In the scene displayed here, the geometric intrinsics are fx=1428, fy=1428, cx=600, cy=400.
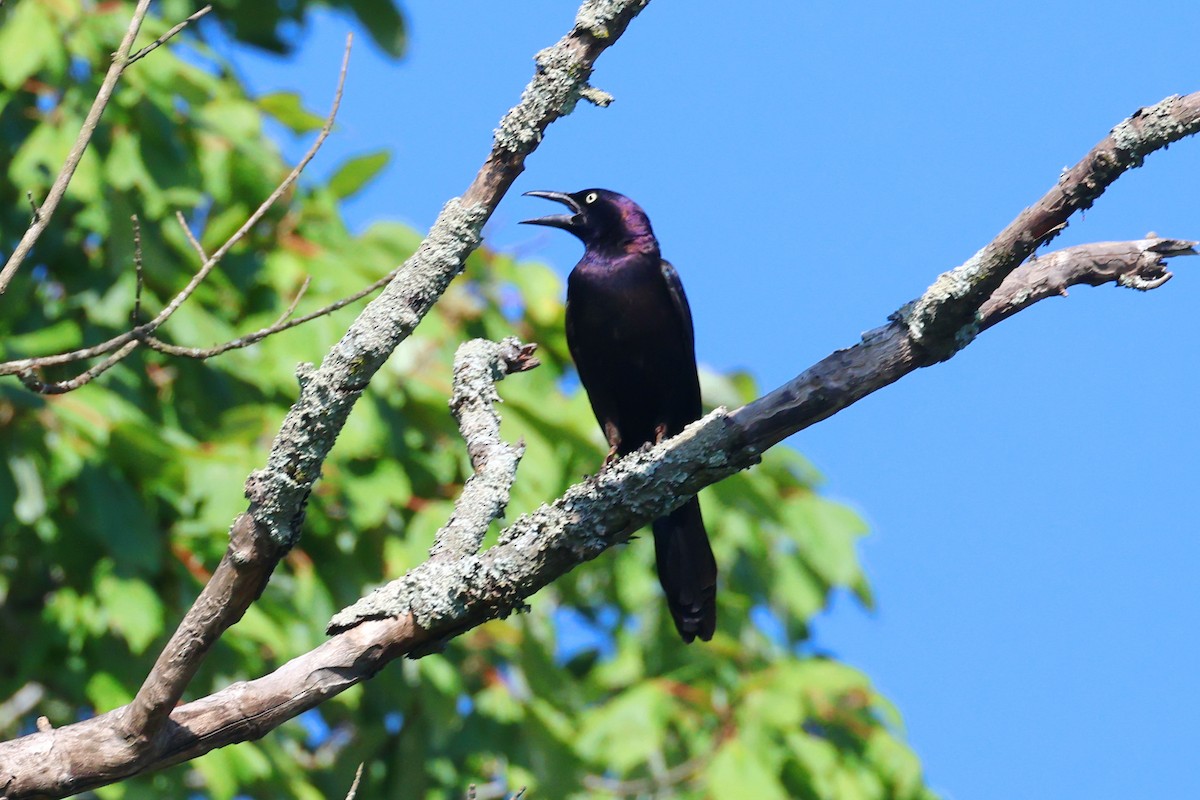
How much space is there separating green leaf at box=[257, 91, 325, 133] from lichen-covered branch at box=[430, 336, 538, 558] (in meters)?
2.05

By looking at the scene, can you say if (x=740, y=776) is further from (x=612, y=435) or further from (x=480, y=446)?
(x=480, y=446)

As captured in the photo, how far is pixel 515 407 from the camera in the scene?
185 inches

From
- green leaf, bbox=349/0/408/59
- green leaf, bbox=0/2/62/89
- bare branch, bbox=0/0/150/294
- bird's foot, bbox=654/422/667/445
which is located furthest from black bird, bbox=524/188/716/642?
bare branch, bbox=0/0/150/294

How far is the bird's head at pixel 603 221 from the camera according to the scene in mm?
4727

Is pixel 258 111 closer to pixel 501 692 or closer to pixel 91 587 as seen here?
pixel 91 587

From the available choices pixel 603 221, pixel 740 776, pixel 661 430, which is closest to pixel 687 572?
pixel 661 430

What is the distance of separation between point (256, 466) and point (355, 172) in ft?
5.19

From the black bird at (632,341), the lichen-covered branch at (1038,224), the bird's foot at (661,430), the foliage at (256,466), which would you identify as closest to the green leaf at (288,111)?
the foliage at (256,466)

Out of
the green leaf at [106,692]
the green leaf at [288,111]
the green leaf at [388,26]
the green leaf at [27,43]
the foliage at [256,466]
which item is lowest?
the green leaf at [106,692]

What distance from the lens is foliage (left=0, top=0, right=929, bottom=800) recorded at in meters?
4.27

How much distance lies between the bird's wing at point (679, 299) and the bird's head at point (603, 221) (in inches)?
6.0

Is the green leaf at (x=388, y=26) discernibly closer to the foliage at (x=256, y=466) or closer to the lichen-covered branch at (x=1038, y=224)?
the foliage at (x=256, y=466)

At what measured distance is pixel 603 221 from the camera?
4.78m

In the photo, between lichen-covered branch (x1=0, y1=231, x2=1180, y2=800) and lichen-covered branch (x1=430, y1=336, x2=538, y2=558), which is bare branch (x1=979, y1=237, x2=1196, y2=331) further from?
lichen-covered branch (x1=430, y1=336, x2=538, y2=558)
